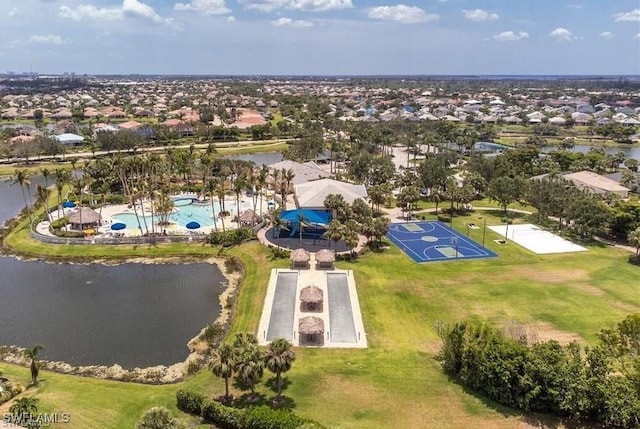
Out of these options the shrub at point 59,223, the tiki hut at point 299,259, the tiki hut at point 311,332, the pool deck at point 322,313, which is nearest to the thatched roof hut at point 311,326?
the tiki hut at point 311,332

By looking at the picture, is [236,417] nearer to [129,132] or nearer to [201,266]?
[201,266]

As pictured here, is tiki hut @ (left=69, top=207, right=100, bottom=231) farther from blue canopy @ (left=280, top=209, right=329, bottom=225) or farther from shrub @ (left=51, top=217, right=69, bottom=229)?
blue canopy @ (left=280, top=209, right=329, bottom=225)

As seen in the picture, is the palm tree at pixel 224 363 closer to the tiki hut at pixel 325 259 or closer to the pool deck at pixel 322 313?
the pool deck at pixel 322 313

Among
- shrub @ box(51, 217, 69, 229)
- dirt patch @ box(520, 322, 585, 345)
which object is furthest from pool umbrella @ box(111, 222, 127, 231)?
dirt patch @ box(520, 322, 585, 345)

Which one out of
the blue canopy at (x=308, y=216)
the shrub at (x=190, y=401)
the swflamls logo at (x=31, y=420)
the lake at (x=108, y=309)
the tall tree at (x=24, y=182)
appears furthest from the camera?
the tall tree at (x=24, y=182)

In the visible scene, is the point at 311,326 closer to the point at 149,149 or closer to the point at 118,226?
the point at 118,226

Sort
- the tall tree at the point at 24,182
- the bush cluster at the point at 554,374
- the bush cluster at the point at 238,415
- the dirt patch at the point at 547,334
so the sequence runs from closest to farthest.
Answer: the bush cluster at the point at 238,415 → the bush cluster at the point at 554,374 → the dirt patch at the point at 547,334 → the tall tree at the point at 24,182

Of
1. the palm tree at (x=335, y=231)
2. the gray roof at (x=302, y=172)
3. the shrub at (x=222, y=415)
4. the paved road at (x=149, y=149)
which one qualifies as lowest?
the shrub at (x=222, y=415)
